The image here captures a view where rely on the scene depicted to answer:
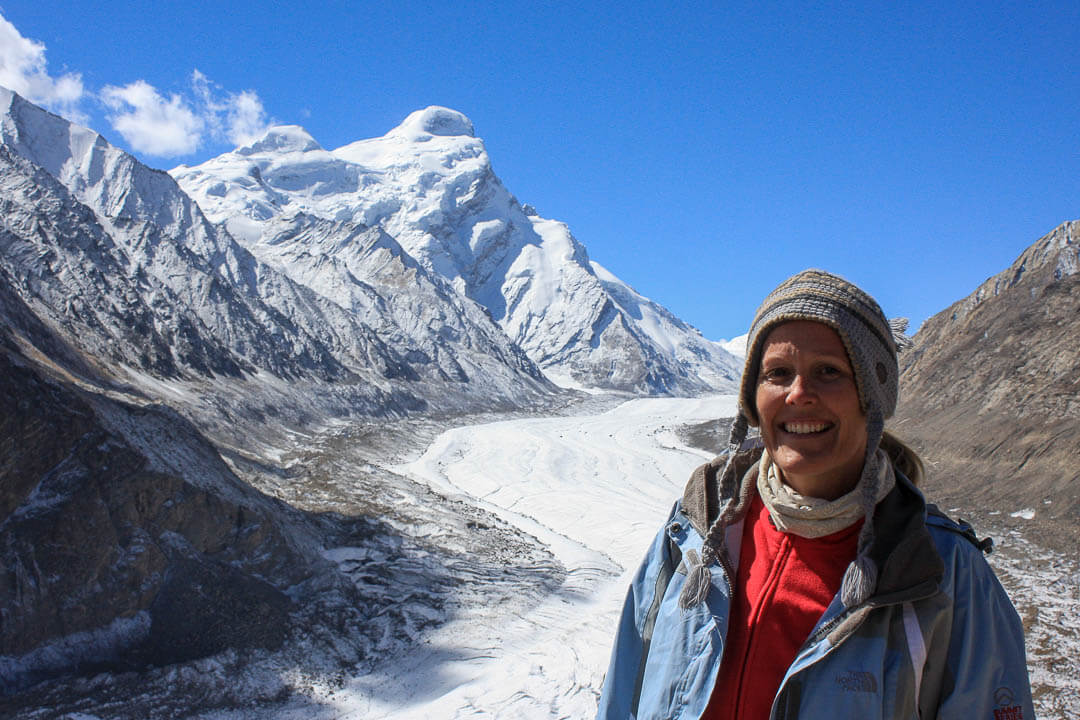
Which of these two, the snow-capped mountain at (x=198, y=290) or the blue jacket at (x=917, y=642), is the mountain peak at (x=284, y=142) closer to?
the snow-capped mountain at (x=198, y=290)

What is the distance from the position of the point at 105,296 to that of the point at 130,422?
27.2 m

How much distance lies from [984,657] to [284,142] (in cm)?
18003

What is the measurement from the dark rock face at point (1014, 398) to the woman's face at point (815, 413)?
19.1 m

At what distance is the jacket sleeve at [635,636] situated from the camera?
2.38 m

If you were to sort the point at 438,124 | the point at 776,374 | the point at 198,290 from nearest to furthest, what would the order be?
the point at 776,374
the point at 198,290
the point at 438,124

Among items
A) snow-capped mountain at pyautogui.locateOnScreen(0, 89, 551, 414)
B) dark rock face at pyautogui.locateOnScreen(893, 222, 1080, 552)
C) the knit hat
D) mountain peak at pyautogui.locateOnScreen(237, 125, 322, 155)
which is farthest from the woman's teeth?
mountain peak at pyautogui.locateOnScreen(237, 125, 322, 155)

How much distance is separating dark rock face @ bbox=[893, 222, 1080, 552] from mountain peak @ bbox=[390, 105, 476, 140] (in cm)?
15992

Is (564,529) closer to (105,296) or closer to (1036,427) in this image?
(1036,427)

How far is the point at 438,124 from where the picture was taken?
7244 inches

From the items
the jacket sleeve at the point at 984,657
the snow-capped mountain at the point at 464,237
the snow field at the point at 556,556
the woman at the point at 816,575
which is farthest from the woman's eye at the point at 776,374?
the snow-capped mountain at the point at 464,237

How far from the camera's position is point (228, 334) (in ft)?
151

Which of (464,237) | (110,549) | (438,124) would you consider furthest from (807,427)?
(438,124)

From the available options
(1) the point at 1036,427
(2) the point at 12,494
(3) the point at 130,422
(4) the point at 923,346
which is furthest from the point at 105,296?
(4) the point at 923,346

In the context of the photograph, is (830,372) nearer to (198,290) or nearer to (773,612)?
(773,612)
